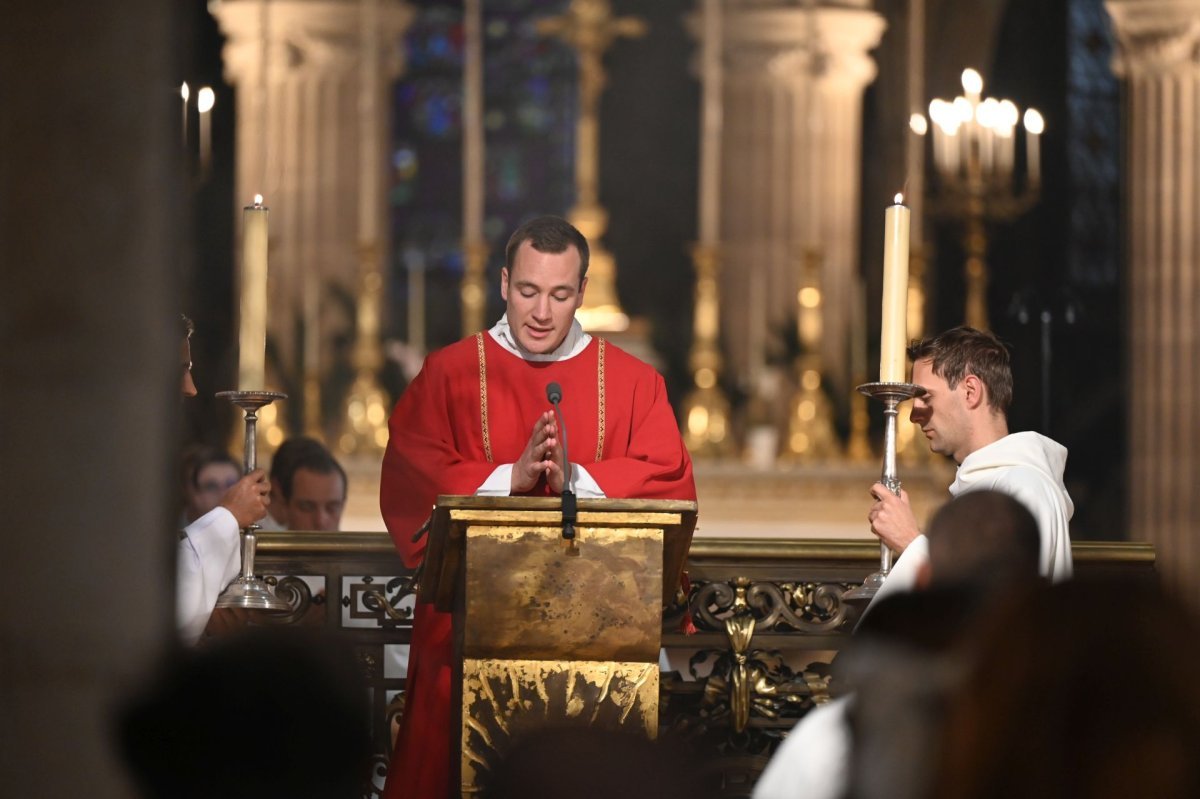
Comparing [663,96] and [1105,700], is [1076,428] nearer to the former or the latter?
[663,96]

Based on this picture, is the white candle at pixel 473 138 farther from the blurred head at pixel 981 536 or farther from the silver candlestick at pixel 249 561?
the blurred head at pixel 981 536

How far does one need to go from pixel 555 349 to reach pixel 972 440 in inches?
45.2

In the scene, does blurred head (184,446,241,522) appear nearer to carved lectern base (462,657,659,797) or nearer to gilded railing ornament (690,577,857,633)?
gilded railing ornament (690,577,857,633)

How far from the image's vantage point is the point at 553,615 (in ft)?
14.9

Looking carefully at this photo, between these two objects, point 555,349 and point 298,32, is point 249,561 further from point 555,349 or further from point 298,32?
point 298,32

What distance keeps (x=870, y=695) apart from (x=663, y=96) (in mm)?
15057

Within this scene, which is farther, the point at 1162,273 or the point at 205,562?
the point at 1162,273

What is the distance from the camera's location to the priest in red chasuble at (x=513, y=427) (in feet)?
17.2

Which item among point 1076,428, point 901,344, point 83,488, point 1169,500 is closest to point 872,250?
point 1076,428

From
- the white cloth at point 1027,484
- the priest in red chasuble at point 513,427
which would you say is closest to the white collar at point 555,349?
the priest in red chasuble at point 513,427

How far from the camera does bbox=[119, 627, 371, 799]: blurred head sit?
2.43 m

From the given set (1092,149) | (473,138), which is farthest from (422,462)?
(1092,149)

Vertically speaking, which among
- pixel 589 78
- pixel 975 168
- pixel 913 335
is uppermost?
pixel 589 78

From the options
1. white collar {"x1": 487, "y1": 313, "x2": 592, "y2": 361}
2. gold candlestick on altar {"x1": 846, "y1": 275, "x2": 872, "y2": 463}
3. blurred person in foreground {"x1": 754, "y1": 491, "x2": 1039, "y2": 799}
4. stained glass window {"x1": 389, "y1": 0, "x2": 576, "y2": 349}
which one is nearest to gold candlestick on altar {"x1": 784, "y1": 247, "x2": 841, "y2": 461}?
gold candlestick on altar {"x1": 846, "y1": 275, "x2": 872, "y2": 463}
